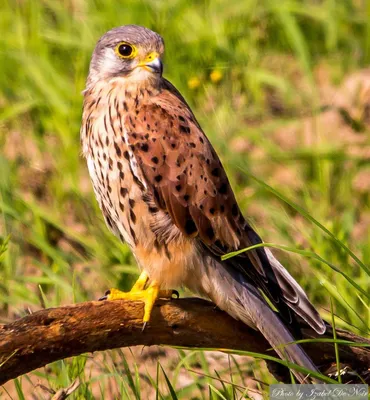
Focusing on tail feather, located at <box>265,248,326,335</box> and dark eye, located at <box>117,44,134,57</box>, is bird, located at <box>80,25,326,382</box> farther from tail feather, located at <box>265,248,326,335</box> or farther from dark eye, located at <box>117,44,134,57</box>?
dark eye, located at <box>117,44,134,57</box>

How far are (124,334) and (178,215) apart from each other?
0.61m

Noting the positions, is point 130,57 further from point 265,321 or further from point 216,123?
point 216,123

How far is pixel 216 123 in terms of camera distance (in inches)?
240

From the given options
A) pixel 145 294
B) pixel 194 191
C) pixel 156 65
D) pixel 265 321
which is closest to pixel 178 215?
pixel 194 191

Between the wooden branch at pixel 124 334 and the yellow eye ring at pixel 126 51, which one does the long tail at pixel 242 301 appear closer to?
the wooden branch at pixel 124 334

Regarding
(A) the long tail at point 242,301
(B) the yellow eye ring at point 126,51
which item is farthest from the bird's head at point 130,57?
(A) the long tail at point 242,301

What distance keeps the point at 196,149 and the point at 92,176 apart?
44cm

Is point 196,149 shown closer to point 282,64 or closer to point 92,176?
point 92,176

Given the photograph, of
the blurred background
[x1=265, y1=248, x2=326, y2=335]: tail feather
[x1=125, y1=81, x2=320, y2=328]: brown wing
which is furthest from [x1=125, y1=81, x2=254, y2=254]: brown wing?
the blurred background

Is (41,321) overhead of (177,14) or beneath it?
beneath

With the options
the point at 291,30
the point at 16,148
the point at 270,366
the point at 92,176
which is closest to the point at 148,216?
the point at 92,176

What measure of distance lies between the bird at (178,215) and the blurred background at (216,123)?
0.70 meters

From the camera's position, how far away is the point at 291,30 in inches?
255

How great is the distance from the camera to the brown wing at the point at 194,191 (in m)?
4.20
